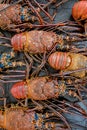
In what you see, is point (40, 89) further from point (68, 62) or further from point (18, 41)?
point (18, 41)

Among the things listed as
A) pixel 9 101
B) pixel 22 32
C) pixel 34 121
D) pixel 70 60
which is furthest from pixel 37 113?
pixel 22 32

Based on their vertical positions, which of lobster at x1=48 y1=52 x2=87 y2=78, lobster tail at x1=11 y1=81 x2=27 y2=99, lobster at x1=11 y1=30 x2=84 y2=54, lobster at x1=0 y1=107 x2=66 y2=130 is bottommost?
lobster at x1=0 y1=107 x2=66 y2=130

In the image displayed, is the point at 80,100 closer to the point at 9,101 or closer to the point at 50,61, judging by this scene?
the point at 50,61

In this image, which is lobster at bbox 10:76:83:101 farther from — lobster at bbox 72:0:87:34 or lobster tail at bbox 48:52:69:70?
lobster at bbox 72:0:87:34

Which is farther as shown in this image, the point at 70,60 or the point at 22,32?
the point at 22,32

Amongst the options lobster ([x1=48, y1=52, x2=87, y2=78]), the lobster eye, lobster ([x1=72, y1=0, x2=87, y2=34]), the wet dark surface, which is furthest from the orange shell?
the lobster eye

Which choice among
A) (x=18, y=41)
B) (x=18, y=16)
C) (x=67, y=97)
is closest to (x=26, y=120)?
(x=67, y=97)
